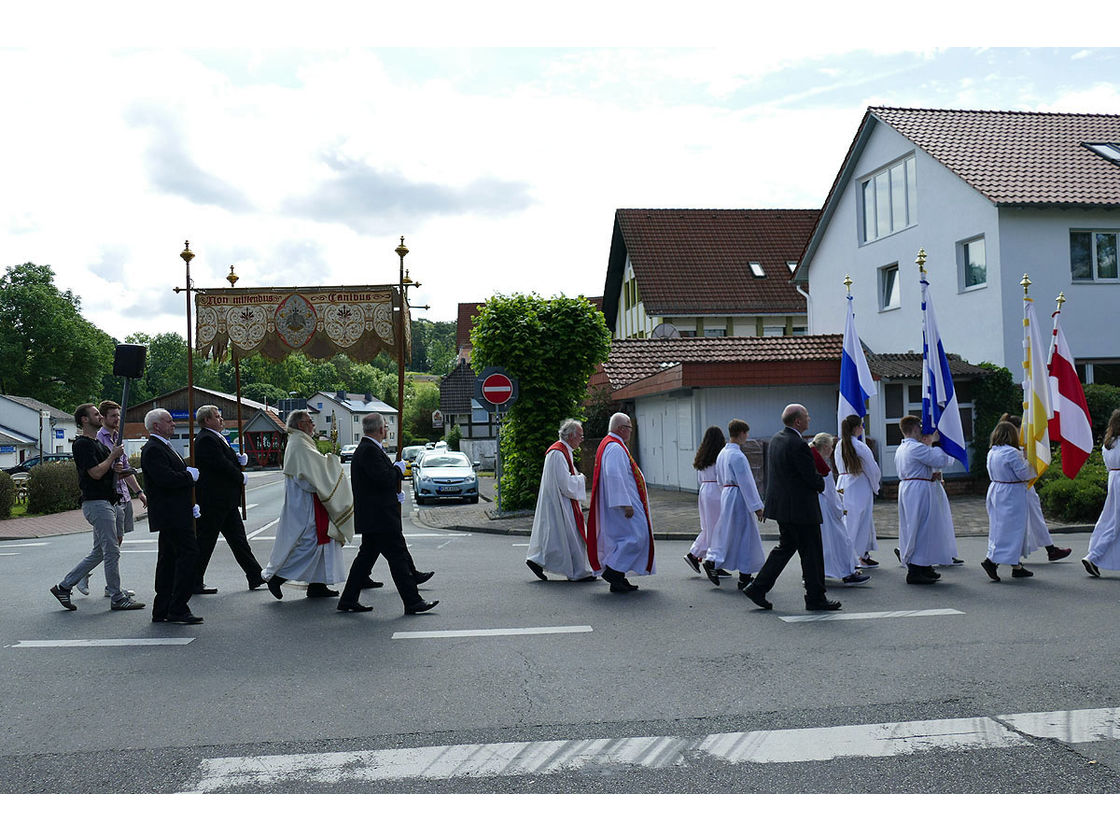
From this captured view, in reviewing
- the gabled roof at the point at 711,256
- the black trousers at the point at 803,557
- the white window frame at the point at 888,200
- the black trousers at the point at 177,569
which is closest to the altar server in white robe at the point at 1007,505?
the black trousers at the point at 803,557

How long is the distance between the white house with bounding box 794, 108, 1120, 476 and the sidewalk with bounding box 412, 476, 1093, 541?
3572 mm

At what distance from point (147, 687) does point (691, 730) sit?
3527 mm

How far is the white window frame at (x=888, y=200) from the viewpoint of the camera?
87.8 feet

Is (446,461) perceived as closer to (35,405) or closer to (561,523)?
(561,523)

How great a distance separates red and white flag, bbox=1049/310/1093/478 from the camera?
495 inches

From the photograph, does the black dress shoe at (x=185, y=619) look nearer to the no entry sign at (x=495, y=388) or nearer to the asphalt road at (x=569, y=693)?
the asphalt road at (x=569, y=693)

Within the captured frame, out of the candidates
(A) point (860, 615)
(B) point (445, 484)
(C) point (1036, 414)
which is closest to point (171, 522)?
(A) point (860, 615)

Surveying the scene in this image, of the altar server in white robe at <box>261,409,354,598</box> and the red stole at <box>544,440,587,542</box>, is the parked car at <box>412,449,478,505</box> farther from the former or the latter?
the altar server in white robe at <box>261,409,354,598</box>

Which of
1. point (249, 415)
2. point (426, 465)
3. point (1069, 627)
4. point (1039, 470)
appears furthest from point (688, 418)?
point (249, 415)

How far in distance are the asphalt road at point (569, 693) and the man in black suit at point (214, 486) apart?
815mm

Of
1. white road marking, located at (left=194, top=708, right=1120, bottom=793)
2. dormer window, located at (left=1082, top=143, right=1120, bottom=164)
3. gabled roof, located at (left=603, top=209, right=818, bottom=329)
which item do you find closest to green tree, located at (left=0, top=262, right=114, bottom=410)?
gabled roof, located at (left=603, top=209, right=818, bottom=329)

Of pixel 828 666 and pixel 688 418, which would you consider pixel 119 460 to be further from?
pixel 688 418

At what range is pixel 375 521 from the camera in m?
9.02

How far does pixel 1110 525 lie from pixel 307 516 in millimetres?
8162
